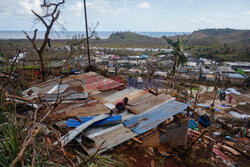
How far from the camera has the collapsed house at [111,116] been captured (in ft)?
14.8

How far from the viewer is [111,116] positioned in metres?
5.27

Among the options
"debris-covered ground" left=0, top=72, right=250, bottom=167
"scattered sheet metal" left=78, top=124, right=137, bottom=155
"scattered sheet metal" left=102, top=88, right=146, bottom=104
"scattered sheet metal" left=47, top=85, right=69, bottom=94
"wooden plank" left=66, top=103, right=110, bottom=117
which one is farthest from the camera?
"scattered sheet metal" left=47, top=85, right=69, bottom=94

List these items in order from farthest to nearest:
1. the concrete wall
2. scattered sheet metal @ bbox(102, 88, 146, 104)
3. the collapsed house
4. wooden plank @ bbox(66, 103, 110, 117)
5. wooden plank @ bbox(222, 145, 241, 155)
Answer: wooden plank @ bbox(222, 145, 241, 155), scattered sheet metal @ bbox(102, 88, 146, 104), the concrete wall, wooden plank @ bbox(66, 103, 110, 117), the collapsed house

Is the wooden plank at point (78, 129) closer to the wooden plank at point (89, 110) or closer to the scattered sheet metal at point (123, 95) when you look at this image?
the wooden plank at point (89, 110)

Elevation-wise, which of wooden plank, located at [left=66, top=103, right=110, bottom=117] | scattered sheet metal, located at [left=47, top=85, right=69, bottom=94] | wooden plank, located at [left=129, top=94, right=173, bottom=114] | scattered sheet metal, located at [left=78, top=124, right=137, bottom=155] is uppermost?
scattered sheet metal, located at [left=47, top=85, right=69, bottom=94]

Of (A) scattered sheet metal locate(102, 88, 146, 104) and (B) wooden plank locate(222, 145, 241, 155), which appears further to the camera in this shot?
(B) wooden plank locate(222, 145, 241, 155)

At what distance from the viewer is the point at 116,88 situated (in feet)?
25.8

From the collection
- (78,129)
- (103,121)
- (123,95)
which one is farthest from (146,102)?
(78,129)

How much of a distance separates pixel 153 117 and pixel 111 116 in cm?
140

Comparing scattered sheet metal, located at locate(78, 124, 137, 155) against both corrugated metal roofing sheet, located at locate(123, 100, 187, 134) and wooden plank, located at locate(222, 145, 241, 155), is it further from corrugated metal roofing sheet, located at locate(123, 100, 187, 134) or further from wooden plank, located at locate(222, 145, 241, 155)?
wooden plank, located at locate(222, 145, 241, 155)

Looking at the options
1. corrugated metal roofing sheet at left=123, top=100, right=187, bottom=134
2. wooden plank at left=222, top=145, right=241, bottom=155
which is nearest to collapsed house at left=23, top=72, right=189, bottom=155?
corrugated metal roofing sheet at left=123, top=100, right=187, bottom=134

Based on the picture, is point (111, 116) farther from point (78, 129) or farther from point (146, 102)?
point (146, 102)

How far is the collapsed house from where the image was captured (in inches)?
178

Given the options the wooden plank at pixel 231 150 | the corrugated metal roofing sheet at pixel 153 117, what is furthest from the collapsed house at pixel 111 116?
the wooden plank at pixel 231 150
